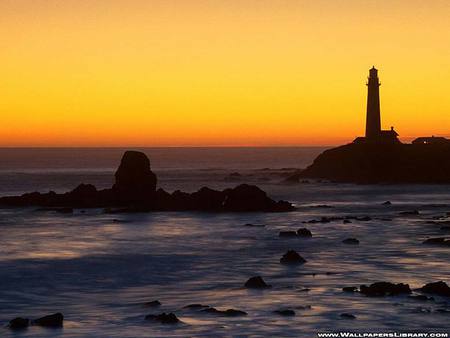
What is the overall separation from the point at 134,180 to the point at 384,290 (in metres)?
53.4

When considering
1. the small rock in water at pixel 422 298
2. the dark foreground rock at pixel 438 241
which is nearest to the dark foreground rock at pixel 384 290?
the small rock in water at pixel 422 298

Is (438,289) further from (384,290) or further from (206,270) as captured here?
(206,270)

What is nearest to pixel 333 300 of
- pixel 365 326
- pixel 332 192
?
pixel 365 326

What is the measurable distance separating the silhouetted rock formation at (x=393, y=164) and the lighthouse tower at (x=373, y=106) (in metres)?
1.85

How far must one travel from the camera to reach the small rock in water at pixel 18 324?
2564 cm

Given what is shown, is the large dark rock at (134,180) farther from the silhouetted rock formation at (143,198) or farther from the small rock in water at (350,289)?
the small rock in water at (350,289)

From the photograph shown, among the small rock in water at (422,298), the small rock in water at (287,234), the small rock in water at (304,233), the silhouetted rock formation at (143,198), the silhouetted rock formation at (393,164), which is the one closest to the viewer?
the small rock in water at (422,298)

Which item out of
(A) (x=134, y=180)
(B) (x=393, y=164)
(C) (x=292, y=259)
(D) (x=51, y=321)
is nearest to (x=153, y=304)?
(D) (x=51, y=321)

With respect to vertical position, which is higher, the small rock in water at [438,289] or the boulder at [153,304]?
the small rock in water at [438,289]

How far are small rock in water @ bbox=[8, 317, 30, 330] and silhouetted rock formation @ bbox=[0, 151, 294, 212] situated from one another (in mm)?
47439

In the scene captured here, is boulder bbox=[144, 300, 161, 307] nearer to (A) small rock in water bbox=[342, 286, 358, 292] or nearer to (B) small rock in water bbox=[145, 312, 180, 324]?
(B) small rock in water bbox=[145, 312, 180, 324]

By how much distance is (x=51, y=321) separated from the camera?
26.0 meters

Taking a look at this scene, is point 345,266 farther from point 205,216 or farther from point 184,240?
point 205,216

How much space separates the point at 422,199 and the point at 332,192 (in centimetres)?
1693
